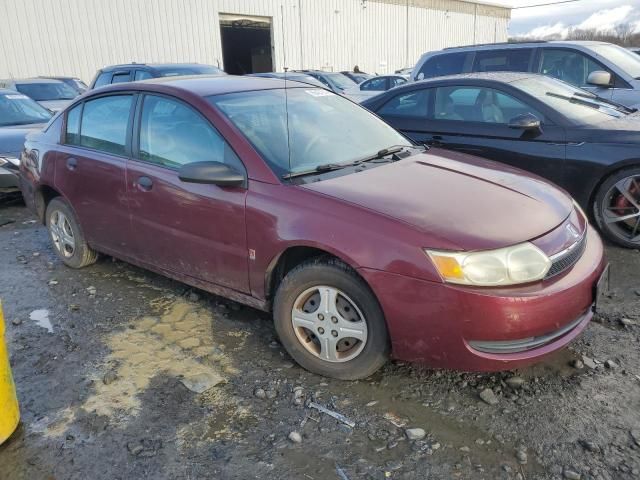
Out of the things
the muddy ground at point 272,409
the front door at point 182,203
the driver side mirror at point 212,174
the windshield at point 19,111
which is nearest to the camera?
the muddy ground at point 272,409

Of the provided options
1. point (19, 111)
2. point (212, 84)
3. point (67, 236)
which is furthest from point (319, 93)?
point (19, 111)

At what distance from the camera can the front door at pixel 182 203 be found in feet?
10.4

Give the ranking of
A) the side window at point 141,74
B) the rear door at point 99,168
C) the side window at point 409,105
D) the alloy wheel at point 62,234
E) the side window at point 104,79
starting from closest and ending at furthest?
the rear door at point 99,168
the alloy wheel at point 62,234
the side window at point 409,105
the side window at point 141,74
the side window at point 104,79

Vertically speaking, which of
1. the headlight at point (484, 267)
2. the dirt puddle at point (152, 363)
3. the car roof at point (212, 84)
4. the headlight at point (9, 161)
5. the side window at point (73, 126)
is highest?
the car roof at point (212, 84)

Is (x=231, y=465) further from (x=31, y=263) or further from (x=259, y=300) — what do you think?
(x=31, y=263)

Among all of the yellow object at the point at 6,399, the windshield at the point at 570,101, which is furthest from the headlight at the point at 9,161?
the windshield at the point at 570,101

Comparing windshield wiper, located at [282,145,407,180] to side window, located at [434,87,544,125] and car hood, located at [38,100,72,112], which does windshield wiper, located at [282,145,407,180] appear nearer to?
side window, located at [434,87,544,125]

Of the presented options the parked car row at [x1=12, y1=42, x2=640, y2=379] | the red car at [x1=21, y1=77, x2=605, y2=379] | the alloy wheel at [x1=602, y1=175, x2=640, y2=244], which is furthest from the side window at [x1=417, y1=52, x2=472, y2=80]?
the red car at [x1=21, y1=77, x2=605, y2=379]

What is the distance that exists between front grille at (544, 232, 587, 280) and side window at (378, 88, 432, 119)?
9.92 ft

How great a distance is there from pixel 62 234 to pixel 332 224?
9.89ft

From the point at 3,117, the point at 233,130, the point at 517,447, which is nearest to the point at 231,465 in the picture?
the point at 517,447

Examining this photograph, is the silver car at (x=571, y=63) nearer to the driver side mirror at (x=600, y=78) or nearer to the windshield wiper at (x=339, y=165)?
the driver side mirror at (x=600, y=78)

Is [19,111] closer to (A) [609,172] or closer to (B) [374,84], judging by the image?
(A) [609,172]

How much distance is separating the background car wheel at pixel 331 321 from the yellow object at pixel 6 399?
4.36ft
